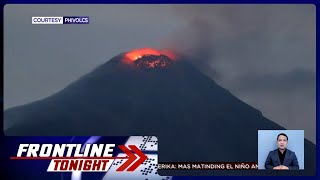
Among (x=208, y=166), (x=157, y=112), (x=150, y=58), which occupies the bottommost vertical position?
(x=208, y=166)

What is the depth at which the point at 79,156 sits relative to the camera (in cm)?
396

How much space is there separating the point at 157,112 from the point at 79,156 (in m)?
0.60

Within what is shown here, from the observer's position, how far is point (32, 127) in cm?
393

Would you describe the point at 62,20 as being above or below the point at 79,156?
above

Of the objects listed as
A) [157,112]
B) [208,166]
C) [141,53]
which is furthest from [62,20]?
[208,166]

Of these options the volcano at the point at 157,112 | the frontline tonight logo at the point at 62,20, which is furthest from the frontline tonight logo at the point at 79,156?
the frontline tonight logo at the point at 62,20

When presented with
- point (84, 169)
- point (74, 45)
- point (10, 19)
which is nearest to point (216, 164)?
point (84, 169)

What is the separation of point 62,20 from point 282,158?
174cm

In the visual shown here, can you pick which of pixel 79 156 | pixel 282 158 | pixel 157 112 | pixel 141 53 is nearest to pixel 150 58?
pixel 141 53

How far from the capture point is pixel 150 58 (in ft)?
12.9

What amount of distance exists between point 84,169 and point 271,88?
1357 mm

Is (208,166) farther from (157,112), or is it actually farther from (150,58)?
(150,58)

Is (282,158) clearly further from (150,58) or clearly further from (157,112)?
(150,58)

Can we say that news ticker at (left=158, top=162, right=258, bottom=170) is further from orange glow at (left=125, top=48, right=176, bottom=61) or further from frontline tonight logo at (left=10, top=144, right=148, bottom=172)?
orange glow at (left=125, top=48, right=176, bottom=61)
